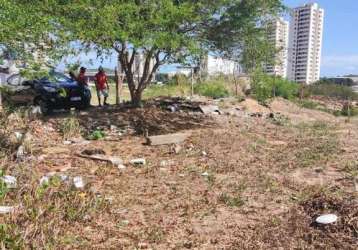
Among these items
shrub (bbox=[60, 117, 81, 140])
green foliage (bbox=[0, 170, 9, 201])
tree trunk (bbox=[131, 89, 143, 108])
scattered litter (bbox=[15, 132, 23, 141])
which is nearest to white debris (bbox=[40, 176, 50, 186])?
green foliage (bbox=[0, 170, 9, 201])

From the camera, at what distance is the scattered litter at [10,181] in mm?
5905

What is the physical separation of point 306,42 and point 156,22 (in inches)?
1468

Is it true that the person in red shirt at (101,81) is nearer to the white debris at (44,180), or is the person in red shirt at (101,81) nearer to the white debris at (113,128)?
the white debris at (113,128)

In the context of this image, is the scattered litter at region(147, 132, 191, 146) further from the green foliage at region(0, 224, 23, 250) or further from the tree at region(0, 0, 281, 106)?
the green foliage at region(0, 224, 23, 250)

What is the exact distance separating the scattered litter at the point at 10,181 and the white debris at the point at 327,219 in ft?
12.1

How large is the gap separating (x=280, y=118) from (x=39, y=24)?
9.23 m

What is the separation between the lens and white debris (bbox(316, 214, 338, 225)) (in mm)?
4934

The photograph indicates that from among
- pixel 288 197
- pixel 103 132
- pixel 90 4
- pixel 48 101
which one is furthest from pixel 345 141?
pixel 48 101

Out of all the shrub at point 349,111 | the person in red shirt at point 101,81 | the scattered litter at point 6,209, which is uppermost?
the person in red shirt at point 101,81

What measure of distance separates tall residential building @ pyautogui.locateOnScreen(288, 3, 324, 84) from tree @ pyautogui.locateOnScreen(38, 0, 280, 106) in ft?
93.0

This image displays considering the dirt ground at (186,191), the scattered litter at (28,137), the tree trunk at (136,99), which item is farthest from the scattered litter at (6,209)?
the tree trunk at (136,99)

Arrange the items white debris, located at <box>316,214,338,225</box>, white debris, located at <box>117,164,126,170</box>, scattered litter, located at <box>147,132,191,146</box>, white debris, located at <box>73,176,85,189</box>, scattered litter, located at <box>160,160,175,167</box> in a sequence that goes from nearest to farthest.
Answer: white debris, located at <box>316,214,338,225</box> < white debris, located at <box>73,176,85,189</box> < white debris, located at <box>117,164,126,170</box> < scattered litter, located at <box>160,160,175,167</box> < scattered litter, located at <box>147,132,191,146</box>

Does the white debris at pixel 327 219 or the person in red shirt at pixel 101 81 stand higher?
the person in red shirt at pixel 101 81

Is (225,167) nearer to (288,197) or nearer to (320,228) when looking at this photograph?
(288,197)
